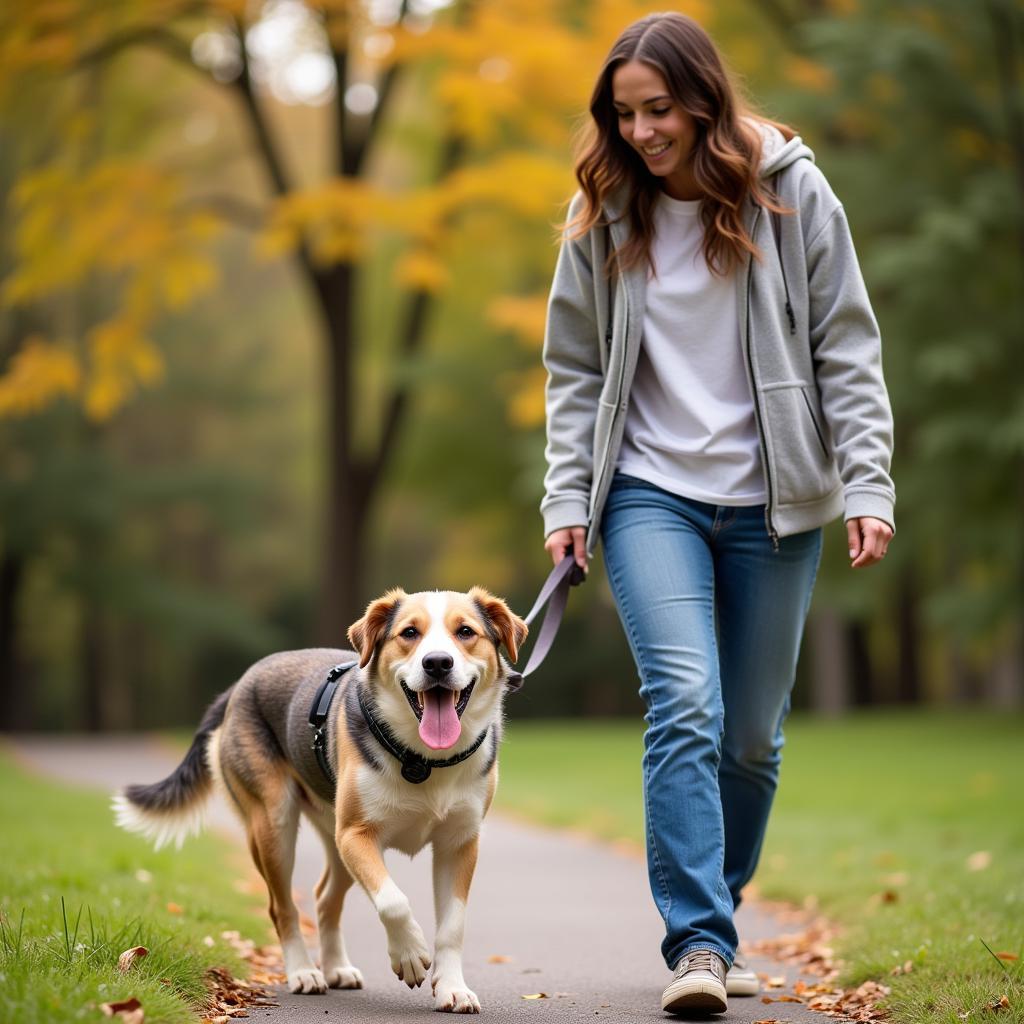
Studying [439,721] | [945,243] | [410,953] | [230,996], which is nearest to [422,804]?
[439,721]

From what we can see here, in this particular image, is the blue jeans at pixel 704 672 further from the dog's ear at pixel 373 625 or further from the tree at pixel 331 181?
the tree at pixel 331 181

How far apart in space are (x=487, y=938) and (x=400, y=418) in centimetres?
1412

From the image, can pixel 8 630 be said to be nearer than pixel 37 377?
No

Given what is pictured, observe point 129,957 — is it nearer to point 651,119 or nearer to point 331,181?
point 651,119

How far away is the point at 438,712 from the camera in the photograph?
4277 mm

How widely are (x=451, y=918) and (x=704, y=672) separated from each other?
1.04 metres

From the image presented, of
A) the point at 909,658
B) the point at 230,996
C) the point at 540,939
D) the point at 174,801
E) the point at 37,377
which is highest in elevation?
the point at 37,377

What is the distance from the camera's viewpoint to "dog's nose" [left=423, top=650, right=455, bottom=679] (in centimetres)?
422

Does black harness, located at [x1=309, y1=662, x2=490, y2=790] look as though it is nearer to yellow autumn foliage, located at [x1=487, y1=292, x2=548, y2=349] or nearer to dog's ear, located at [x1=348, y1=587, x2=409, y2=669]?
dog's ear, located at [x1=348, y1=587, x2=409, y2=669]

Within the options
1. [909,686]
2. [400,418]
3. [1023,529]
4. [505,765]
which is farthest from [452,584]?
[1023,529]

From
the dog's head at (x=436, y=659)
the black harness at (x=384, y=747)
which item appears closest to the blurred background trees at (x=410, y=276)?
the dog's head at (x=436, y=659)

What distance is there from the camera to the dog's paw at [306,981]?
4707mm

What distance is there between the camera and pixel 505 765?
17.3 m

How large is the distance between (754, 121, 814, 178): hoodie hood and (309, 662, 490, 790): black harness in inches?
75.8
